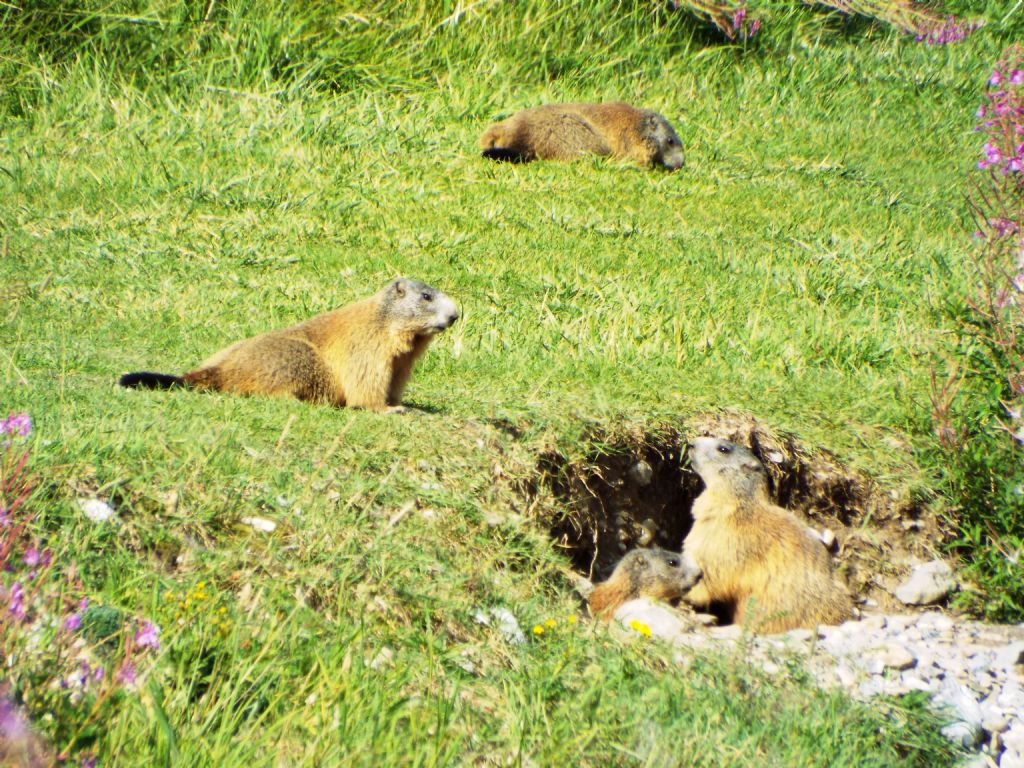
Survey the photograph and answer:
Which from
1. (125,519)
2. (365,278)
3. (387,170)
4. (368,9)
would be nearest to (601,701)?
(125,519)

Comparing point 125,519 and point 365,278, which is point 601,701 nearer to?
point 125,519

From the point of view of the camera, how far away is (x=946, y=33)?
14695 millimetres

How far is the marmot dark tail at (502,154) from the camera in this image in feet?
36.2

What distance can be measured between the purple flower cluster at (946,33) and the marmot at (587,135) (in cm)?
500

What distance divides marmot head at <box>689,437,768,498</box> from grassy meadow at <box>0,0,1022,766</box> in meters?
0.49

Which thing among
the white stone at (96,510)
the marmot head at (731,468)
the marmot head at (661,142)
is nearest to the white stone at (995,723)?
the marmot head at (731,468)

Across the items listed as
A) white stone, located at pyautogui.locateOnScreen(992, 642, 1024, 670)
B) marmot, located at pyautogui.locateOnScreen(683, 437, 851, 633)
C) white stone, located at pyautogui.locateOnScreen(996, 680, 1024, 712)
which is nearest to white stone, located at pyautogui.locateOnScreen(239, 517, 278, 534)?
marmot, located at pyautogui.locateOnScreen(683, 437, 851, 633)

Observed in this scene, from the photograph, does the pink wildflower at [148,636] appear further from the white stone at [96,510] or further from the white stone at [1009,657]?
the white stone at [1009,657]

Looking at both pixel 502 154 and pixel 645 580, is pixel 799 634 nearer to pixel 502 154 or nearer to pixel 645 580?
pixel 645 580

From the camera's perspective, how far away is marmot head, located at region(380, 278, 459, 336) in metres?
6.05

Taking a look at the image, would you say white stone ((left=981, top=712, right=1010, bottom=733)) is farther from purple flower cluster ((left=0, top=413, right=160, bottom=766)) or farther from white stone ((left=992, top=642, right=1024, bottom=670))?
purple flower cluster ((left=0, top=413, right=160, bottom=766))

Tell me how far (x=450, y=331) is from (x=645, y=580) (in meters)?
2.71

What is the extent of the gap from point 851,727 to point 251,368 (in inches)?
127

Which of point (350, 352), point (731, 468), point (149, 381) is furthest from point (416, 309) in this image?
point (731, 468)
